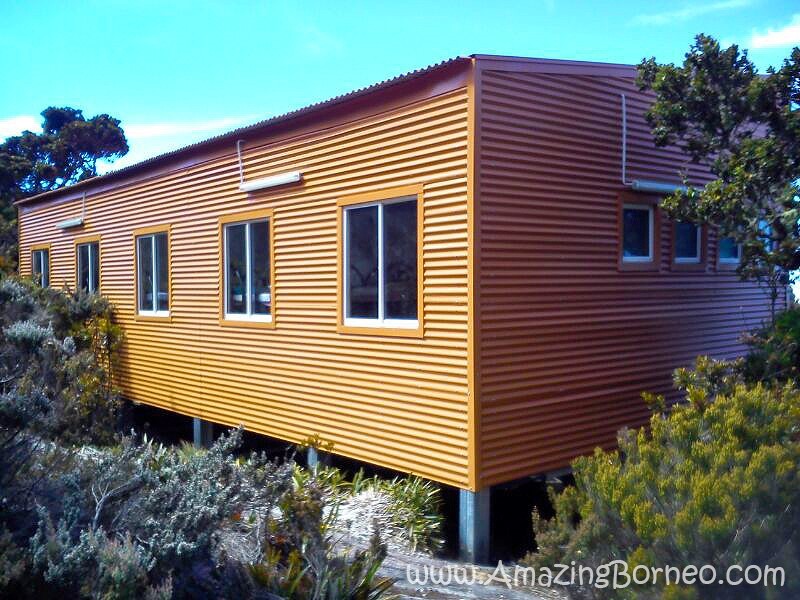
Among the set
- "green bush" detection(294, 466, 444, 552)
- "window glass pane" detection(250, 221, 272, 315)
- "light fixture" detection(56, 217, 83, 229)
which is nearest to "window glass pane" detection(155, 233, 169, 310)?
"window glass pane" detection(250, 221, 272, 315)

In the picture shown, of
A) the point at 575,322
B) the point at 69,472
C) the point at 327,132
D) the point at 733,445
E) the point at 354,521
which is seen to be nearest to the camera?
the point at 733,445

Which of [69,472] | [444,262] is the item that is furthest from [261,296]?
[69,472]

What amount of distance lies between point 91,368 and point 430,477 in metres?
7.46

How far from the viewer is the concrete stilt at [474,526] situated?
741 cm

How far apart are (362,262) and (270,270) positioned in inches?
78.7

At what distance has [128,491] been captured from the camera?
5.39 m

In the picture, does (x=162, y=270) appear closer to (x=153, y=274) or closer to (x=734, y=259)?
(x=153, y=274)

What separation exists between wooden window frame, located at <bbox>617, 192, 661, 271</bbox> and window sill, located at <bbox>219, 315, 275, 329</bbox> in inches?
175

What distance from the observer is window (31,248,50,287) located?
1780 centimetres

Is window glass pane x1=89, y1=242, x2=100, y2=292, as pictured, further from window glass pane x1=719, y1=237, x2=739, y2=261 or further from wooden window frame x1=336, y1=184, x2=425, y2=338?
window glass pane x1=719, y1=237, x2=739, y2=261

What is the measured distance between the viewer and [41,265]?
1822cm

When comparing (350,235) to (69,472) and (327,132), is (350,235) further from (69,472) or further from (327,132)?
(69,472)

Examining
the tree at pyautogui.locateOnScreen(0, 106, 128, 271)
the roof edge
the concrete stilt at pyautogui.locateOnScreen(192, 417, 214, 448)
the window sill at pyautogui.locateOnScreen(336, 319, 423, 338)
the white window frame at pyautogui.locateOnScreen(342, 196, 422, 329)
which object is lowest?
the concrete stilt at pyautogui.locateOnScreen(192, 417, 214, 448)

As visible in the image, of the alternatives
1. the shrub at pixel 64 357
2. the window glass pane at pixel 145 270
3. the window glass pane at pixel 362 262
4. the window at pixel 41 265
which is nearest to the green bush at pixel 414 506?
the window glass pane at pixel 362 262
